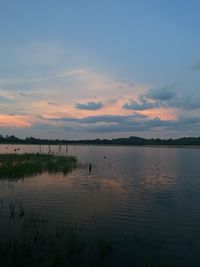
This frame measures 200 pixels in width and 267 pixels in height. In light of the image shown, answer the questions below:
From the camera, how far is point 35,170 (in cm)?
3866

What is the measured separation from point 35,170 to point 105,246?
27644mm

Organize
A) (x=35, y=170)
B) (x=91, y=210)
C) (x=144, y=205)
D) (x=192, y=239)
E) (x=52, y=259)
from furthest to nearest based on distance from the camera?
(x=35, y=170)
(x=144, y=205)
(x=91, y=210)
(x=192, y=239)
(x=52, y=259)

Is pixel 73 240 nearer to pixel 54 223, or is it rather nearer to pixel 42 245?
pixel 42 245

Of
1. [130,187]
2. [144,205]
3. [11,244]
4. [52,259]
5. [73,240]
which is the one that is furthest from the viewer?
[130,187]

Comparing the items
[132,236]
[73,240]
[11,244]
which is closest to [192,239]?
[132,236]

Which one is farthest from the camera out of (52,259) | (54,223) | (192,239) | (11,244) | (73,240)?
(54,223)

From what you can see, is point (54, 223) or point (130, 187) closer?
point (54, 223)

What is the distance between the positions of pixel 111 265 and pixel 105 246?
138cm

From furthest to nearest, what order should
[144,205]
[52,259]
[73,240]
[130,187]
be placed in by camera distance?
[130,187]
[144,205]
[73,240]
[52,259]

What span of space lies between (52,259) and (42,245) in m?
1.69

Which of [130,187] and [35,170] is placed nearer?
[130,187]

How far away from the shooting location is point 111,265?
10.7 m

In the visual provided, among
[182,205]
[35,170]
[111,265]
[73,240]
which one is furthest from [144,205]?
[35,170]

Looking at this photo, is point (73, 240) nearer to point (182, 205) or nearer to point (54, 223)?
point (54, 223)
